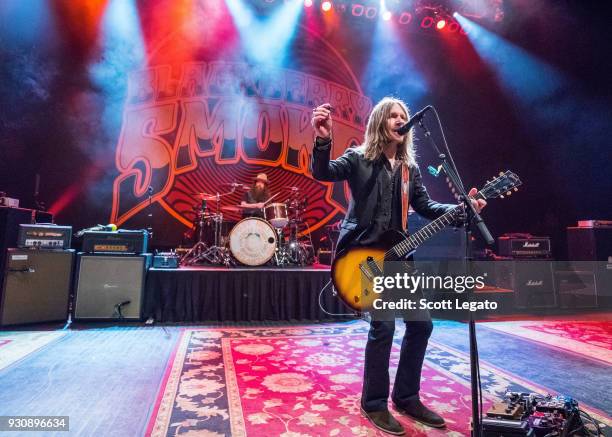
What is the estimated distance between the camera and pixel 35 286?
4.55 metres

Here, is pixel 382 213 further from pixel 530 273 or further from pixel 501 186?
pixel 530 273

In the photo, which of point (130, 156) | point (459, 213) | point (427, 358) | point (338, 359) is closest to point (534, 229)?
point (427, 358)

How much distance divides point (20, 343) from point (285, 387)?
2880mm

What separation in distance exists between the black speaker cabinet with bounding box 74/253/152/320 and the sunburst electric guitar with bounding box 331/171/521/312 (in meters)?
3.50

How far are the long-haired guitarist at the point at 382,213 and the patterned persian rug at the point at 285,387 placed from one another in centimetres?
12

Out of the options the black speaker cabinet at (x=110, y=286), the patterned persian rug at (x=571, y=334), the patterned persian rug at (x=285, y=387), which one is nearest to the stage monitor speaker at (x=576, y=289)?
the patterned persian rug at (x=571, y=334)

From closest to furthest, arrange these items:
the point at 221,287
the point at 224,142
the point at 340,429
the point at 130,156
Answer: the point at 340,429, the point at 221,287, the point at 130,156, the point at 224,142

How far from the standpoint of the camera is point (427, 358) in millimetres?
3553

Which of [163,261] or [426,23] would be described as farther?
[426,23]

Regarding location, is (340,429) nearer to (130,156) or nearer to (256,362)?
(256,362)

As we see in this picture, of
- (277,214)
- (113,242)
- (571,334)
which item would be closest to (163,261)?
(113,242)

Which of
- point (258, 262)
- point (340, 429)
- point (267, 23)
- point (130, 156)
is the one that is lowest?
point (340, 429)

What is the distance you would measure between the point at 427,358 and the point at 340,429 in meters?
1.74

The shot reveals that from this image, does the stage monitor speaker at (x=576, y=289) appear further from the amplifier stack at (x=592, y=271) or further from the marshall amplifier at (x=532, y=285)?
the marshall amplifier at (x=532, y=285)
